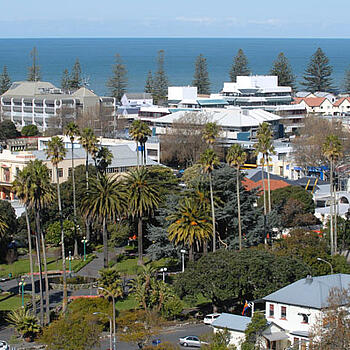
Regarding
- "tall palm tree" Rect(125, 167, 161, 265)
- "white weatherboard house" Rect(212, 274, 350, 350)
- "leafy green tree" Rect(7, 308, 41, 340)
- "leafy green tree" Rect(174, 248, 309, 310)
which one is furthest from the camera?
"tall palm tree" Rect(125, 167, 161, 265)

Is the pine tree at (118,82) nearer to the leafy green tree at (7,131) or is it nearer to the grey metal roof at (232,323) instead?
the leafy green tree at (7,131)

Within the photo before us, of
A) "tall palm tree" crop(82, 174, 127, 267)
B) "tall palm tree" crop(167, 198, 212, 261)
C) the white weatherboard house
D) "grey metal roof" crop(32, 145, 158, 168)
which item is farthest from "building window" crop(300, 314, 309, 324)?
"grey metal roof" crop(32, 145, 158, 168)

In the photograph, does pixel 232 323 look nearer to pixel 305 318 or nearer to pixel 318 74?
pixel 305 318

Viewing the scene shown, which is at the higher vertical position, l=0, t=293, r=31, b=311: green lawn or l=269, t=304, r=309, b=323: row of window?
l=269, t=304, r=309, b=323: row of window

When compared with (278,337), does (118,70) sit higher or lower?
higher

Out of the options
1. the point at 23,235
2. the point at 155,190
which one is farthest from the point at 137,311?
the point at 23,235

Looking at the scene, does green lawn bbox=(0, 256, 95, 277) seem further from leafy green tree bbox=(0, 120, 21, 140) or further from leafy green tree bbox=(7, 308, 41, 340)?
leafy green tree bbox=(0, 120, 21, 140)

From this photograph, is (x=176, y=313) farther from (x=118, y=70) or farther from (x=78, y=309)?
(x=118, y=70)
